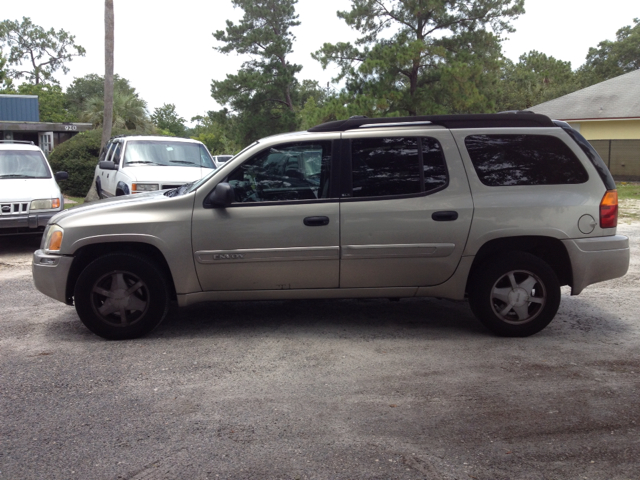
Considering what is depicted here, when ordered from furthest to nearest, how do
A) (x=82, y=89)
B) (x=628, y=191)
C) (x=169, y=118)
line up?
(x=169, y=118) < (x=82, y=89) < (x=628, y=191)

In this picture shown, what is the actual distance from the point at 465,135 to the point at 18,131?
121ft

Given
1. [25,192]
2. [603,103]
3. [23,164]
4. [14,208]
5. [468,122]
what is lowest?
[14,208]

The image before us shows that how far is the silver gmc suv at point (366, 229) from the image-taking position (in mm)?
5715

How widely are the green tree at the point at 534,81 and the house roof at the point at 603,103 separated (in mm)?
12823

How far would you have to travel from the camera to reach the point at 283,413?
13.7ft

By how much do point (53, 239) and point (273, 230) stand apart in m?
1.95

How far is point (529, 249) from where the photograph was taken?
5949 mm

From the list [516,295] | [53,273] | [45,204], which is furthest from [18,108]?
[516,295]

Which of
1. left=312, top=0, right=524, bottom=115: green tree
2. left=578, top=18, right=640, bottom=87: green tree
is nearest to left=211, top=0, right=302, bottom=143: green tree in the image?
left=312, top=0, right=524, bottom=115: green tree

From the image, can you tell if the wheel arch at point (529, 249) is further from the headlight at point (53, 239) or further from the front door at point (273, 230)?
the headlight at point (53, 239)

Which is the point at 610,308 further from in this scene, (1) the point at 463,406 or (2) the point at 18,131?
(2) the point at 18,131

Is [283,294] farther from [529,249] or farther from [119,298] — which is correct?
[529,249]

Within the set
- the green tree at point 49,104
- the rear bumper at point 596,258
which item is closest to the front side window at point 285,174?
the rear bumper at point 596,258

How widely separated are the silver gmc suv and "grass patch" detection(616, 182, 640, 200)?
59.2 ft
